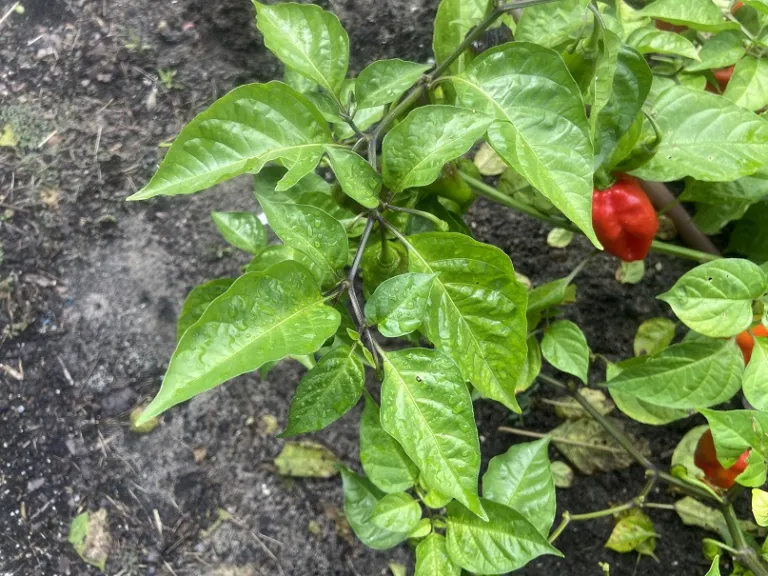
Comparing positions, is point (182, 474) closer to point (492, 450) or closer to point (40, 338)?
point (40, 338)

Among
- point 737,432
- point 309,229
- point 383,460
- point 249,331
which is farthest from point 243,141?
point 737,432

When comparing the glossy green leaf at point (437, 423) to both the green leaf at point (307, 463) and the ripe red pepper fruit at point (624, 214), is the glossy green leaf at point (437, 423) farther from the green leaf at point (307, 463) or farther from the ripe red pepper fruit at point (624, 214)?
the green leaf at point (307, 463)

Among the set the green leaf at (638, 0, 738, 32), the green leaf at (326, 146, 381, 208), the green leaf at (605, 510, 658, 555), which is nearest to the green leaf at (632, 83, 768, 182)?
the green leaf at (638, 0, 738, 32)

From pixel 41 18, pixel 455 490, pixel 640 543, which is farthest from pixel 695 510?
pixel 41 18

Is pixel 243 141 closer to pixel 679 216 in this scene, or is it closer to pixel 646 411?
pixel 646 411

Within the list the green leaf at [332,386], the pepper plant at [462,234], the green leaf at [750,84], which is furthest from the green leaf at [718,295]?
the green leaf at [332,386]

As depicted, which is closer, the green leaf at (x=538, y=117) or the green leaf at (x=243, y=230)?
the green leaf at (x=538, y=117)

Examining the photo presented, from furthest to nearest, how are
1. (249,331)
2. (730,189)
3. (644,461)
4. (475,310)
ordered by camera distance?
(644,461) < (730,189) < (475,310) < (249,331)
